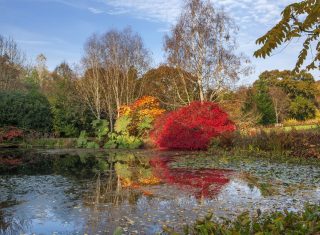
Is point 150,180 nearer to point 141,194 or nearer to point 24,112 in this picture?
point 141,194

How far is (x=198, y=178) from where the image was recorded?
1024 centimetres

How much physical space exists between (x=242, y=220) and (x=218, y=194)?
13.8ft

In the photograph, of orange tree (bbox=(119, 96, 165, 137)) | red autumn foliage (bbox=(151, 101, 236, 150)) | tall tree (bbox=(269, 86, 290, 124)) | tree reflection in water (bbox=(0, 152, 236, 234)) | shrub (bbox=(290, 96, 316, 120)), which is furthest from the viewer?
shrub (bbox=(290, 96, 316, 120))

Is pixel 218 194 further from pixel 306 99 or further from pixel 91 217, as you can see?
pixel 306 99

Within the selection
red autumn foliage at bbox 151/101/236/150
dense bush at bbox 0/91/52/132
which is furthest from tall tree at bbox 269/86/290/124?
dense bush at bbox 0/91/52/132

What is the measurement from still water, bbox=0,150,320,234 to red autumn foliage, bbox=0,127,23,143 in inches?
459

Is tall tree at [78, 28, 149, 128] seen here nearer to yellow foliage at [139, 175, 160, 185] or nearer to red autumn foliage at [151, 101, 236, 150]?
red autumn foliage at [151, 101, 236, 150]

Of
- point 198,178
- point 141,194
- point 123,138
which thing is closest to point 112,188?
point 141,194

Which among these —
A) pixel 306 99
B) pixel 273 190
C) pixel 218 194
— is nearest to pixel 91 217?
pixel 218 194

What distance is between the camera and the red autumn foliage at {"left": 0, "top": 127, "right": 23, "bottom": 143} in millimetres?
23778

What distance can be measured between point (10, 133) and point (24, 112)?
3099 millimetres

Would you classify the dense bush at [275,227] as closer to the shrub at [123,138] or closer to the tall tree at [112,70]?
the shrub at [123,138]

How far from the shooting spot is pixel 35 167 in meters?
13.7

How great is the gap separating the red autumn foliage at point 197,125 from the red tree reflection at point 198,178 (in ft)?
19.9
